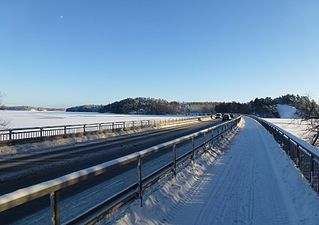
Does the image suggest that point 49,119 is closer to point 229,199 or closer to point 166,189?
point 166,189

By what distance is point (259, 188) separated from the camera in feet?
37.2

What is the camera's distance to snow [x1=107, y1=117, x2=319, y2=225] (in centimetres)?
801

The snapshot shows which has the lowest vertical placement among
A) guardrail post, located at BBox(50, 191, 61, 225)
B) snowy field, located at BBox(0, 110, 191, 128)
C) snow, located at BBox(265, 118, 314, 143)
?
snow, located at BBox(265, 118, 314, 143)

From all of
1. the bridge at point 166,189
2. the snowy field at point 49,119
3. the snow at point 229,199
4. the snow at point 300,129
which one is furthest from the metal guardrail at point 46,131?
the snowy field at point 49,119

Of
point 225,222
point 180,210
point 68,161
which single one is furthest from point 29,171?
point 225,222

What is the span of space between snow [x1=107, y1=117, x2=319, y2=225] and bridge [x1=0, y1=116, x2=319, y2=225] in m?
0.02

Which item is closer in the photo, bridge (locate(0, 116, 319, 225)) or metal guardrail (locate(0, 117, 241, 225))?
metal guardrail (locate(0, 117, 241, 225))

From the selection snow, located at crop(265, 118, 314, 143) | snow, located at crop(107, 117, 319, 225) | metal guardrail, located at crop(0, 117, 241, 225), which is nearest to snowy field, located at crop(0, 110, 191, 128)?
snow, located at crop(265, 118, 314, 143)

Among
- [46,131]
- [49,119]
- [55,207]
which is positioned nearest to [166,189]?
[55,207]

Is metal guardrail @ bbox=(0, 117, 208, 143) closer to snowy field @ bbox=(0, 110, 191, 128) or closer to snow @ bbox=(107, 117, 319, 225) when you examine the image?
snow @ bbox=(107, 117, 319, 225)

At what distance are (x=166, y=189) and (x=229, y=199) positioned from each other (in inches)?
61.3

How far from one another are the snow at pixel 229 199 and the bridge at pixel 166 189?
20 millimetres

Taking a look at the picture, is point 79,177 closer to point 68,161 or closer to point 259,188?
point 259,188

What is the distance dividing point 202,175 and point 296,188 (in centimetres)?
328
